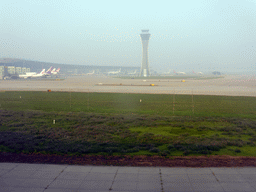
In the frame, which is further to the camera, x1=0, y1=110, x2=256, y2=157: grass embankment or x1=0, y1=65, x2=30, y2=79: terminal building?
x1=0, y1=65, x2=30, y2=79: terminal building

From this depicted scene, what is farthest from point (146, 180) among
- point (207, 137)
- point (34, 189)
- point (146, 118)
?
point (146, 118)

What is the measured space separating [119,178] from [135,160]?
1534 millimetres

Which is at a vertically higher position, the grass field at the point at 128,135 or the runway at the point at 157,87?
the runway at the point at 157,87

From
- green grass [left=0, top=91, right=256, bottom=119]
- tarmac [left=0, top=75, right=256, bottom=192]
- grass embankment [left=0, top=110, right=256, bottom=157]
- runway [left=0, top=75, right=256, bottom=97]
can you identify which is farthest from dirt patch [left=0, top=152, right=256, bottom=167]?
runway [left=0, top=75, right=256, bottom=97]

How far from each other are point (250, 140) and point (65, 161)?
8.24 metres

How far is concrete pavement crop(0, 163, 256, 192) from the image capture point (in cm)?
550

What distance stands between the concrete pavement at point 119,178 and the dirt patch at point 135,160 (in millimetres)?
358

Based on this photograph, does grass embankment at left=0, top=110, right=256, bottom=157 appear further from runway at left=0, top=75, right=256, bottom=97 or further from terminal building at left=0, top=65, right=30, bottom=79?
terminal building at left=0, top=65, right=30, bottom=79

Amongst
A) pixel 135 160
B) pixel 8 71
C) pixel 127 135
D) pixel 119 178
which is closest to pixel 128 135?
pixel 127 135

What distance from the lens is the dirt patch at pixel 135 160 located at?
23.5ft

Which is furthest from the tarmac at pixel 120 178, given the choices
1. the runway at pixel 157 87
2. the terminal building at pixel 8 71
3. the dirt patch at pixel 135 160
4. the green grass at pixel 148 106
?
the terminal building at pixel 8 71

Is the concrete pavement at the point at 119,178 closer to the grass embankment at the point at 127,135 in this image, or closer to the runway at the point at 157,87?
the grass embankment at the point at 127,135

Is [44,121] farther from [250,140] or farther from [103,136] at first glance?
[250,140]

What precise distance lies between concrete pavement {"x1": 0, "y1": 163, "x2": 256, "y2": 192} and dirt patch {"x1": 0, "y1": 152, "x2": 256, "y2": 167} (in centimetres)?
36
